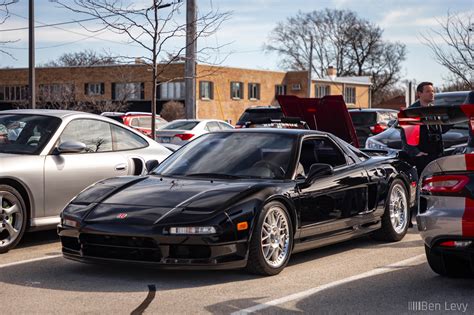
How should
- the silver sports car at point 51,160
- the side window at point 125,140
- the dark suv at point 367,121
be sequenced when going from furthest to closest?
1. the dark suv at point 367,121
2. the side window at point 125,140
3. the silver sports car at point 51,160

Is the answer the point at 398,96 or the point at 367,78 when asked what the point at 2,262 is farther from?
the point at 398,96

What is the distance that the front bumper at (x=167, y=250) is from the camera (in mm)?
6273

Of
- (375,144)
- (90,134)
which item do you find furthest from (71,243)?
(375,144)

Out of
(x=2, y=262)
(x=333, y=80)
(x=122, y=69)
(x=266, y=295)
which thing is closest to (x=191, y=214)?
(x=266, y=295)

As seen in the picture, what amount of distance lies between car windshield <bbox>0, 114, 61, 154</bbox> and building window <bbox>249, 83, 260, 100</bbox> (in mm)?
55106

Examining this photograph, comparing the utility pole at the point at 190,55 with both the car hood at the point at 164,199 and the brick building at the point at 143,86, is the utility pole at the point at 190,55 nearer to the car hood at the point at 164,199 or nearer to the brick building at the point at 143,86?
the car hood at the point at 164,199

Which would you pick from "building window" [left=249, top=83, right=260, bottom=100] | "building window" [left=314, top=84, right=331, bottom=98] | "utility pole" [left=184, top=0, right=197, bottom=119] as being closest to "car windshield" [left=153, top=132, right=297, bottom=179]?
"utility pole" [left=184, top=0, right=197, bottom=119]

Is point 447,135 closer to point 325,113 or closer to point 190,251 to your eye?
point 325,113

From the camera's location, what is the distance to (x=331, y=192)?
24.9 feet

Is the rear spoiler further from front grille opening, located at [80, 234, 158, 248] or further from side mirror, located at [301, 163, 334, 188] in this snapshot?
front grille opening, located at [80, 234, 158, 248]

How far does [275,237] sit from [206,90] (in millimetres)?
52469

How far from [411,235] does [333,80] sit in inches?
2626

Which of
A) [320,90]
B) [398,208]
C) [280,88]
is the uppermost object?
[320,90]

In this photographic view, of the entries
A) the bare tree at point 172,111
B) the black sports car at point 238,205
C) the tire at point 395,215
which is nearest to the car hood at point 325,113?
the tire at point 395,215
